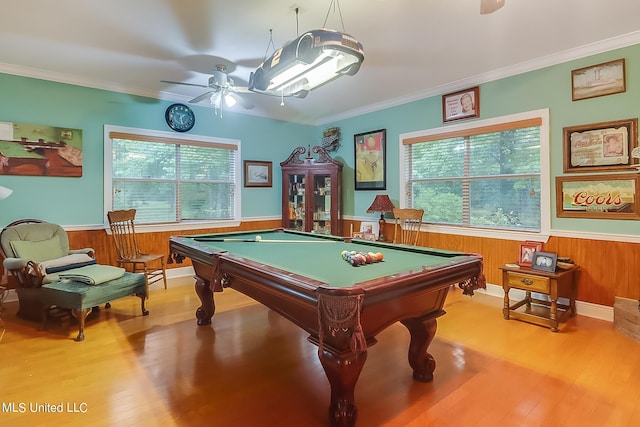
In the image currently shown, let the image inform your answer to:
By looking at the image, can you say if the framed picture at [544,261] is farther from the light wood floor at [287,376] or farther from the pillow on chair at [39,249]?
the pillow on chair at [39,249]

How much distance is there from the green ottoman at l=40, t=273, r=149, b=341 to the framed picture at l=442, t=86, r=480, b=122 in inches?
169

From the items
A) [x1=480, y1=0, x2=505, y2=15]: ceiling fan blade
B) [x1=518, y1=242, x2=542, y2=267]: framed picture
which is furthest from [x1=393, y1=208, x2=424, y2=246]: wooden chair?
[x1=480, y1=0, x2=505, y2=15]: ceiling fan blade

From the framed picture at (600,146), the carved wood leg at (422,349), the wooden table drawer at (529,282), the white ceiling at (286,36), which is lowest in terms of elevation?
the carved wood leg at (422,349)

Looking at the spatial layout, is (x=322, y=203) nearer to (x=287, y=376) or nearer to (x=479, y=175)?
(x=479, y=175)

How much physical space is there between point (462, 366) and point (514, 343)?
0.71 meters

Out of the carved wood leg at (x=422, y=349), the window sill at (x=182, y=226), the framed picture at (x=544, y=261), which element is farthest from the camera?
the window sill at (x=182, y=226)

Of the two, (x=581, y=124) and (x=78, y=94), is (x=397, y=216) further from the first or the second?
(x=78, y=94)

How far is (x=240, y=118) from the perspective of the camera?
5.64 metres

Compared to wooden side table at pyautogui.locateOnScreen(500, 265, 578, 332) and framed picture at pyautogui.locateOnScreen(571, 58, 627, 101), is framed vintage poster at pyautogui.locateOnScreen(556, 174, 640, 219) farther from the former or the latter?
framed picture at pyautogui.locateOnScreen(571, 58, 627, 101)

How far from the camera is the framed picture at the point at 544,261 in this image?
3213 millimetres

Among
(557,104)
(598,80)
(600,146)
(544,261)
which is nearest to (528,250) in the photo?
(544,261)

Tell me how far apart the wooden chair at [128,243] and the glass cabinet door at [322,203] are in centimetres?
255

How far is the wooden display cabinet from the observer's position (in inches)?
223

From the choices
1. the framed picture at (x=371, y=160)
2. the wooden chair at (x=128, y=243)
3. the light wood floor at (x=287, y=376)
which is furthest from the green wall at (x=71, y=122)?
the framed picture at (x=371, y=160)
